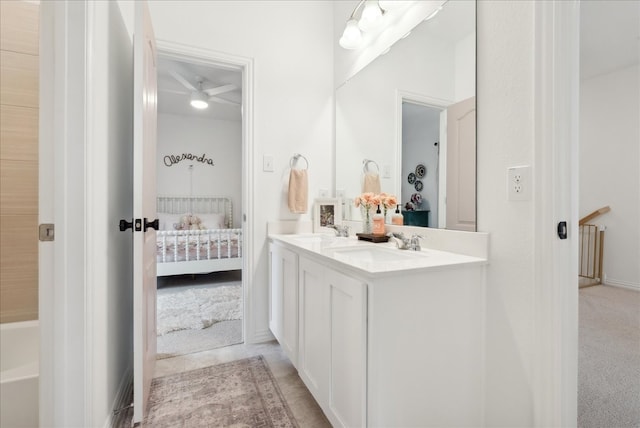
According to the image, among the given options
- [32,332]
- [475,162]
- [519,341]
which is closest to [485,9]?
[475,162]

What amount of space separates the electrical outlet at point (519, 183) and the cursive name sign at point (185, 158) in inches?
194

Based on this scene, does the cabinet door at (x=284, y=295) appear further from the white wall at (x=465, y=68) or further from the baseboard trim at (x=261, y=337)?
the white wall at (x=465, y=68)

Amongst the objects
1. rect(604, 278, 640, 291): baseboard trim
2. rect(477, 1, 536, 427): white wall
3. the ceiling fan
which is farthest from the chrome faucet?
rect(604, 278, 640, 291): baseboard trim

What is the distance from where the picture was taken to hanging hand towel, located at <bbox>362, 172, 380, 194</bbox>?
2.03 metres

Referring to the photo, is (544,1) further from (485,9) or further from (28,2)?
(28,2)

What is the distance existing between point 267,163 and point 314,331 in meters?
1.31

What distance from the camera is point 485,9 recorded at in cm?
125

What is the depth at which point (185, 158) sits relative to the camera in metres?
5.06

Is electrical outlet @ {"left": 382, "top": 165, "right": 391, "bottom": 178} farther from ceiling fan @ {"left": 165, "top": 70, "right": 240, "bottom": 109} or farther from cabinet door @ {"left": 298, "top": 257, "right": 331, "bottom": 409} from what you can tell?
ceiling fan @ {"left": 165, "top": 70, "right": 240, "bottom": 109}

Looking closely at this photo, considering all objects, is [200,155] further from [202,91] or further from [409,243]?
[409,243]

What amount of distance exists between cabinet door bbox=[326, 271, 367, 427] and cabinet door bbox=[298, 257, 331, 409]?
0.06 meters

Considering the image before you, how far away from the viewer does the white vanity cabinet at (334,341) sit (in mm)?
1039

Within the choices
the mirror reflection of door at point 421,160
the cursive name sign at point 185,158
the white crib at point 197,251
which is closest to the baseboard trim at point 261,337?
the mirror reflection of door at point 421,160

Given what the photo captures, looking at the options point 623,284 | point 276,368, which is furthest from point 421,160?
point 623,284
